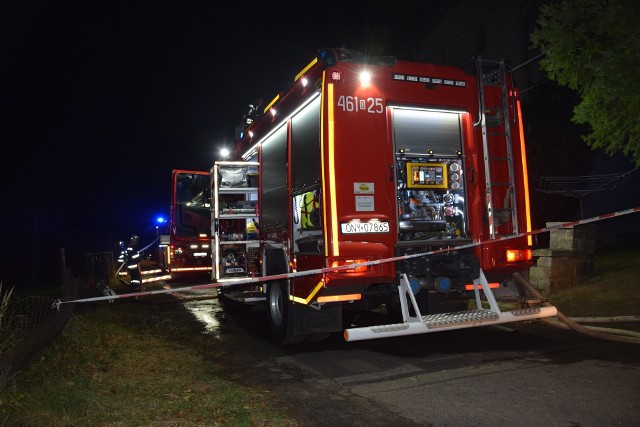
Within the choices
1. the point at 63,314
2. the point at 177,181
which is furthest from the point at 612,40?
the point at 177,181

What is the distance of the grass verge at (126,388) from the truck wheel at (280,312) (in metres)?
0.85

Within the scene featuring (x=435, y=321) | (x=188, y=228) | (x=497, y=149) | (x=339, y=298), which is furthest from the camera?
(x=188, y=228)

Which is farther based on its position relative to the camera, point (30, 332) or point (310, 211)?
point (310, 211)

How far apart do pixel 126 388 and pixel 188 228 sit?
9582 millimetres

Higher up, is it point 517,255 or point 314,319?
point 517,255

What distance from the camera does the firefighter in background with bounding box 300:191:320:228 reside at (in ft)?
18.9

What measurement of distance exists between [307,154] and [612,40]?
3.79m

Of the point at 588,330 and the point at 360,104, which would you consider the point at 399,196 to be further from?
the point at 588,330

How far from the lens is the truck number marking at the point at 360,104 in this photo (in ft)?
17.9

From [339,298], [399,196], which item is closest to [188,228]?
[399,196]

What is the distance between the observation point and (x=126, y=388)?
4.84 m

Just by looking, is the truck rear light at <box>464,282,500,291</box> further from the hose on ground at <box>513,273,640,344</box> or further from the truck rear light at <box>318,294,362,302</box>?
the truck rear light at <box>318,294,362,302</box>

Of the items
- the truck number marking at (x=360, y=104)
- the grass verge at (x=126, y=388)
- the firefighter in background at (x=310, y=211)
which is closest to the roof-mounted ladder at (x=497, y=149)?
the truck number marking at (x=360, y=104)

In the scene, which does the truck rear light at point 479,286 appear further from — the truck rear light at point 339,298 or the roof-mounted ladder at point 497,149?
the truck rear light at point 339,298
